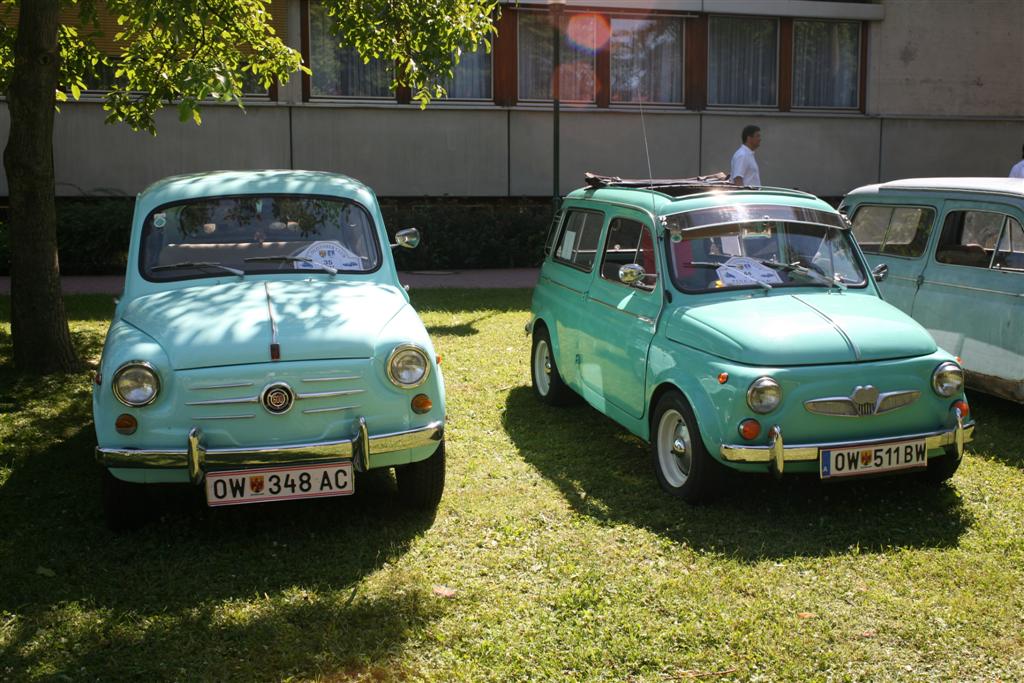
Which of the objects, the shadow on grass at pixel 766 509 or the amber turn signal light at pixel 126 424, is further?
the shadow on grass at pixel 766 509

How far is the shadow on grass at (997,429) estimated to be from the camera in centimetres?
689

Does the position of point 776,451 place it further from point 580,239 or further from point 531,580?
point 580,239

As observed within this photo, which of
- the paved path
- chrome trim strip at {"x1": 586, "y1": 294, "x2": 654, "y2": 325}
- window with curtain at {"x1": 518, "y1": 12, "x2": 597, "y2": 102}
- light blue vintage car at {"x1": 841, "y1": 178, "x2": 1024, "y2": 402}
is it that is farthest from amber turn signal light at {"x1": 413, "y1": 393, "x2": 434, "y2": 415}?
window with curtain at {"x1": 518, "y1": 12, "x2": 597, "y2": 102}

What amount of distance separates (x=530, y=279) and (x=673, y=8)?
6520 mm

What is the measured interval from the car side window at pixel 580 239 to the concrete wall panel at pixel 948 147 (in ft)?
47.3

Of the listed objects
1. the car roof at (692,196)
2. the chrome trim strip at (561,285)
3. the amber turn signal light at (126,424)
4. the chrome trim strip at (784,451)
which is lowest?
the chrome trim strip at (784,451)

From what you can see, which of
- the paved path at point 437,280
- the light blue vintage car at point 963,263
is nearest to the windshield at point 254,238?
the light blue vintage car at point 963,263

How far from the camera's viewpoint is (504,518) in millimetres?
5754

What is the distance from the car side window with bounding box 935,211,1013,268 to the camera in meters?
7.71

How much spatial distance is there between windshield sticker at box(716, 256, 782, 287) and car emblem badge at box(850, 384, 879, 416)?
1.08 metres

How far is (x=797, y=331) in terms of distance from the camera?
224 inches

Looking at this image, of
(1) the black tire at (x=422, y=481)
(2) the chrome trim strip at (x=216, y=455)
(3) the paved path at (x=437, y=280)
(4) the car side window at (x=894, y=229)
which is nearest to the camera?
(2) the chrome trim strip at (x=216, y=455)

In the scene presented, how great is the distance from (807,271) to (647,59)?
→ 1406cm

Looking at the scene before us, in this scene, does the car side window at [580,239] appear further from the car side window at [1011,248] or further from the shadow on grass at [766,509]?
the car side window at [1011,248]
